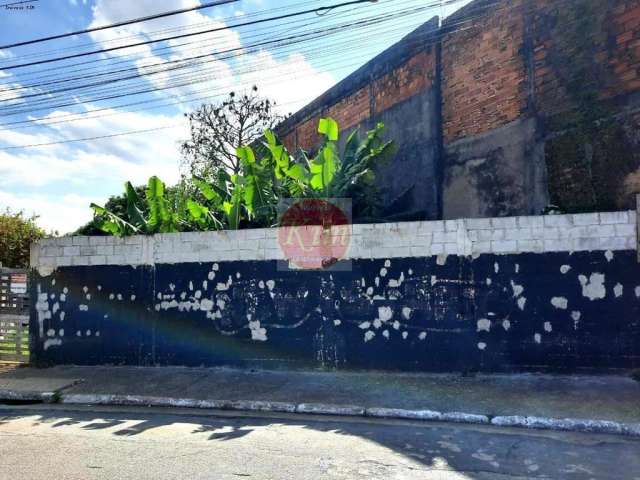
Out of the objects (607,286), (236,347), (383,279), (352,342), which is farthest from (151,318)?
(607,286)

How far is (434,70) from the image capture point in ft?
34.1

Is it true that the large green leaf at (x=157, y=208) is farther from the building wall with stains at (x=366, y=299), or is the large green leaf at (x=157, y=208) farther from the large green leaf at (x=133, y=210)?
the building wall with stains at (x=366, y=299)

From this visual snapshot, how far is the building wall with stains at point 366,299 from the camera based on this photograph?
263 inches

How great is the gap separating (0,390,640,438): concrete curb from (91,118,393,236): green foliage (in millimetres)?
3019

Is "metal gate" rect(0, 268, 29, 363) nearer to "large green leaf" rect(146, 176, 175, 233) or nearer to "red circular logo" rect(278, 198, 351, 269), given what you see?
"large green leaf" rect(146, 176, 175, 233)

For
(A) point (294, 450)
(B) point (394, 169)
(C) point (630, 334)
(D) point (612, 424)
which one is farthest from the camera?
(B) point (394, 169)

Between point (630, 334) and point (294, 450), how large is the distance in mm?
4669

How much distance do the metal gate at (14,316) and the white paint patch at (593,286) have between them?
9266 millimetres

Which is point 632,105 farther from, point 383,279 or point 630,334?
point 383,279

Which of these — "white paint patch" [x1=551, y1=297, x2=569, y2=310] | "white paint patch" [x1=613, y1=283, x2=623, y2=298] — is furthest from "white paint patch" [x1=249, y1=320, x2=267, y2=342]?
"white paint patch" [x1=613, y1=283, x2=623, y2=298]

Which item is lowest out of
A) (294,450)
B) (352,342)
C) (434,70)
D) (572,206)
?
(294,450)

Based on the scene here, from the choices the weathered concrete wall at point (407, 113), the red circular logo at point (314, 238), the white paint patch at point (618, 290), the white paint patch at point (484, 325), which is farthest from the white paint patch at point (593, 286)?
the weathered concrete wall at point (407, 113)

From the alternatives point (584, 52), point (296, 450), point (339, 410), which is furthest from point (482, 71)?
point (296, 450)

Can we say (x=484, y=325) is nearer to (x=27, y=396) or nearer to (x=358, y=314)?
(x=358, y=314)
